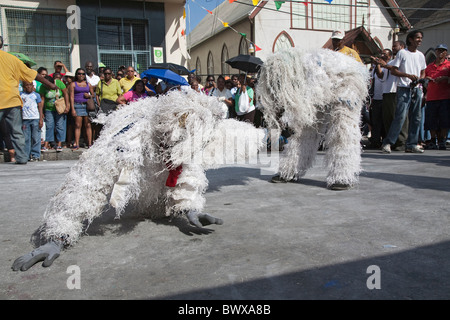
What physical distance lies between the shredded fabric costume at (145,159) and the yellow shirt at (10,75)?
387cm

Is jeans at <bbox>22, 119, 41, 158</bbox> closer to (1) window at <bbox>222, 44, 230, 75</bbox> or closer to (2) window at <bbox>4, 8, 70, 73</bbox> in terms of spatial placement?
(2) window at <bbox>4, 8, 70, 73</bbox>

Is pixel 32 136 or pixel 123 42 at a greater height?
pixel 123 42

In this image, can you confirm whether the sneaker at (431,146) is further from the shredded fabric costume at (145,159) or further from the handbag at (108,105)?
the handbag at (108,105)

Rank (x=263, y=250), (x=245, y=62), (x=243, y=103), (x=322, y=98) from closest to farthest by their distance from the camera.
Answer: (x=263, y=250)
(x=322, y=98)
(x=243, y=103)
(x=245, y=62)

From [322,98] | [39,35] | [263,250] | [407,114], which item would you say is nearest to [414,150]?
[407,114]

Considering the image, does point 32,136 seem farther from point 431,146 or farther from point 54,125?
point 431,146

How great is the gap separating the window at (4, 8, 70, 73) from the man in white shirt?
34.5 ft

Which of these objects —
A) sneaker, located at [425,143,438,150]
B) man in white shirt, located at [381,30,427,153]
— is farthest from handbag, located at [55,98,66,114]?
sneaker, located at [425,143,438,150]

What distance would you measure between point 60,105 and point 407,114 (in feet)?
23.4

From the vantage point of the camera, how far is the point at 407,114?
23.9 feet

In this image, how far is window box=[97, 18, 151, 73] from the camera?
1328 centimetres

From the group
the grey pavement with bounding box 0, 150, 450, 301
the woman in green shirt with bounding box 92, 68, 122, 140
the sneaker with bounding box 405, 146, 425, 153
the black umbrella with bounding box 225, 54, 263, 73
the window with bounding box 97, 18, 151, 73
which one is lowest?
the grey pavement with bounding box 0, 150, 450, 301
